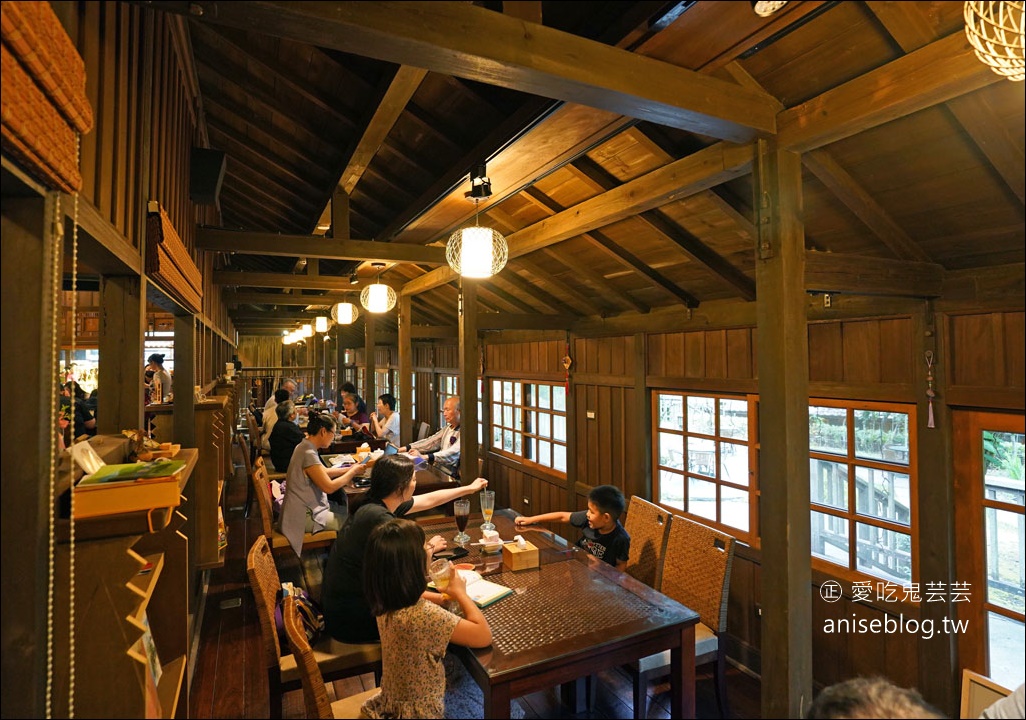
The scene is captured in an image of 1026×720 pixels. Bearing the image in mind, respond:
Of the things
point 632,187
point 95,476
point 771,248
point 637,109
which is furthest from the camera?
point 632,187

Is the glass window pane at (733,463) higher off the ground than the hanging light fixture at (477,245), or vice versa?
the hanging light fixture at (477,245)

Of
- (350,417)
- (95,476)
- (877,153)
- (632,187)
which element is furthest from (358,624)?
(350,417)

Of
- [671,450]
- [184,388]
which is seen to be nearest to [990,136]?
[671,450]

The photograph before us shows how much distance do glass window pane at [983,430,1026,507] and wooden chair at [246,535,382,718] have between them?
2.86 meters

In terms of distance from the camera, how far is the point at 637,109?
1.64m

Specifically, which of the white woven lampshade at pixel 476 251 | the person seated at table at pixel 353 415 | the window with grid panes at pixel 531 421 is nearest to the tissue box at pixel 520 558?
the white woven lampshade at pixel 476 251

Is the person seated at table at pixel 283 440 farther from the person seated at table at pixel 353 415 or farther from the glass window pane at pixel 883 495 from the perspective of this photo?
the glass window pane at pixel 883 495

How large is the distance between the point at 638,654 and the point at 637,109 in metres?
1.89

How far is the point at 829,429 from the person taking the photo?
3.26 meters

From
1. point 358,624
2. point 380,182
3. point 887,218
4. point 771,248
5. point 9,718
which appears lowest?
point 358,624

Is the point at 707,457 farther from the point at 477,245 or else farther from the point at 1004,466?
the point at 477,245

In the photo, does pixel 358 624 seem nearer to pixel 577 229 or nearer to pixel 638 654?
pixel 638 654

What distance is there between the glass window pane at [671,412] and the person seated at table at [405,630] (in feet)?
10.2

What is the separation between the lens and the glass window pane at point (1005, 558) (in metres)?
2.34
